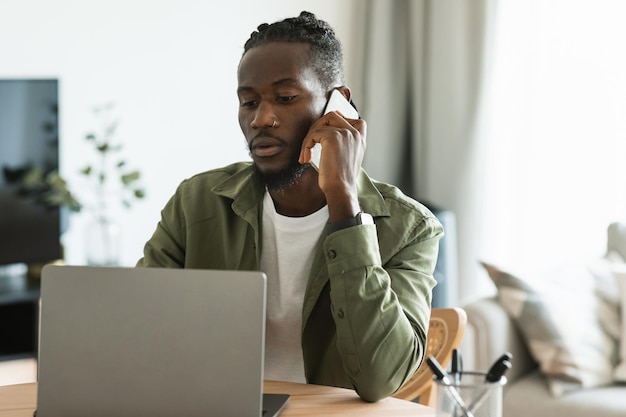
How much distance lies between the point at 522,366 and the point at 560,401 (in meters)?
0.23

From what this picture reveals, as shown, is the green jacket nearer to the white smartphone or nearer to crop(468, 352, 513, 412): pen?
the white smartphone

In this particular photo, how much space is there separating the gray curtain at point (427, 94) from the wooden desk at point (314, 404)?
2538mm

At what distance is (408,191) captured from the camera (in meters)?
4.26

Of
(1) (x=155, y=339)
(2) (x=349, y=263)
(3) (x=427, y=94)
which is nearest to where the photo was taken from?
(1) (x=155, y=339)

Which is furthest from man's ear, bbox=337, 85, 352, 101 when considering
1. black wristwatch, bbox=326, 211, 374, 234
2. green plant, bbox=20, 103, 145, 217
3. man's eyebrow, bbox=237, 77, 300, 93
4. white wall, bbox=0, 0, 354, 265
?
white wall, bbox=0, 0, 354, 265

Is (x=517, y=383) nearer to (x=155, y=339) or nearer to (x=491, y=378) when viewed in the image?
(x=491, y=378)

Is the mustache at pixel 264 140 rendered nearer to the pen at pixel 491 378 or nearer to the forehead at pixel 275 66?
the forehead at pixel 275 66

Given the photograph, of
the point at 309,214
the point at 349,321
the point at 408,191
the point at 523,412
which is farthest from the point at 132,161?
the point at 349,321

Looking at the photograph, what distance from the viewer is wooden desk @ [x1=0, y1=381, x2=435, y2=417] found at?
1.34m

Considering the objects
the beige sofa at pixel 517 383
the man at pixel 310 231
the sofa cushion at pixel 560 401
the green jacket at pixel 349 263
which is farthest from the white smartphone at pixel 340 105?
the sofa cushion at pixel 560 401

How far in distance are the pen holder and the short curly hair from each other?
0.74 metres

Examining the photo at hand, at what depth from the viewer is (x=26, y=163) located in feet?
10.3

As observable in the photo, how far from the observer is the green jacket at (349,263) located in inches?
58.0

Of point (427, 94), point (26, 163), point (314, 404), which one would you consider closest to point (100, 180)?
point (26, 163)
